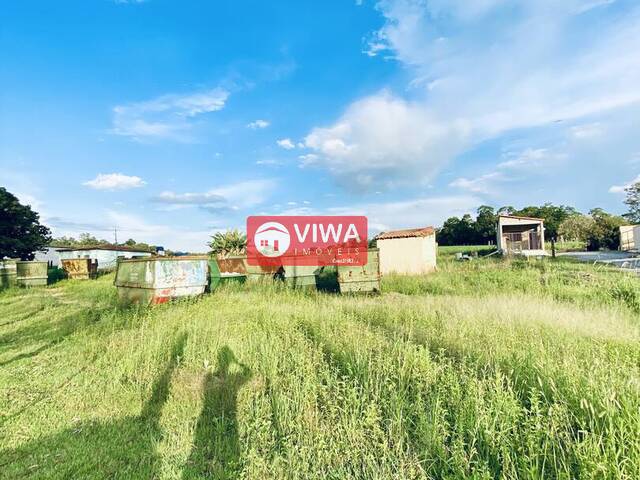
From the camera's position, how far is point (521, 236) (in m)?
24.1

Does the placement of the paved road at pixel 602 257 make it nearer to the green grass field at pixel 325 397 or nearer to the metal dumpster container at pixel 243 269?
the green grass field at pixel 325 397

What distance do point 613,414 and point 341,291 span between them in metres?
8.91

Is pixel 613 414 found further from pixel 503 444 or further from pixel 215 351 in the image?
pixel 215 351

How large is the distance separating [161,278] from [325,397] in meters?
6.75

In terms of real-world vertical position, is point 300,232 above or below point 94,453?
above

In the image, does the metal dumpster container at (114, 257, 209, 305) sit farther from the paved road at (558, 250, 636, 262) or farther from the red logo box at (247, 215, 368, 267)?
the paved road at (558, 250, 636, 262)

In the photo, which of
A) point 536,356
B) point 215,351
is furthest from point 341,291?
point 536,356

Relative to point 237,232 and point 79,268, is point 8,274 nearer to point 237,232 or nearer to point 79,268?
point 79,268

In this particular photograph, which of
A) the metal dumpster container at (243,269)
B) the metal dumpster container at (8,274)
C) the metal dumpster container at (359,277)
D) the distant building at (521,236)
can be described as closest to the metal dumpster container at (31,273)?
the metal dumpster container at (8,274)

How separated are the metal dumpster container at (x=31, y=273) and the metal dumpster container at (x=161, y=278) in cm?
1046

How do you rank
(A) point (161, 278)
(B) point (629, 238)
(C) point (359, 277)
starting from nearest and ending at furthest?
1. (A) point (161, 278)
2. (C) point (359, 277)
3. (B) point (629, 238)

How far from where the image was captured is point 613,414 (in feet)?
7.24

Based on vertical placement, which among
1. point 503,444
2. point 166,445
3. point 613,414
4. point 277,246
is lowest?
point 166,445

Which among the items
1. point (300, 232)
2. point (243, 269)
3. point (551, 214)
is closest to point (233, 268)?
point (243, 269)
